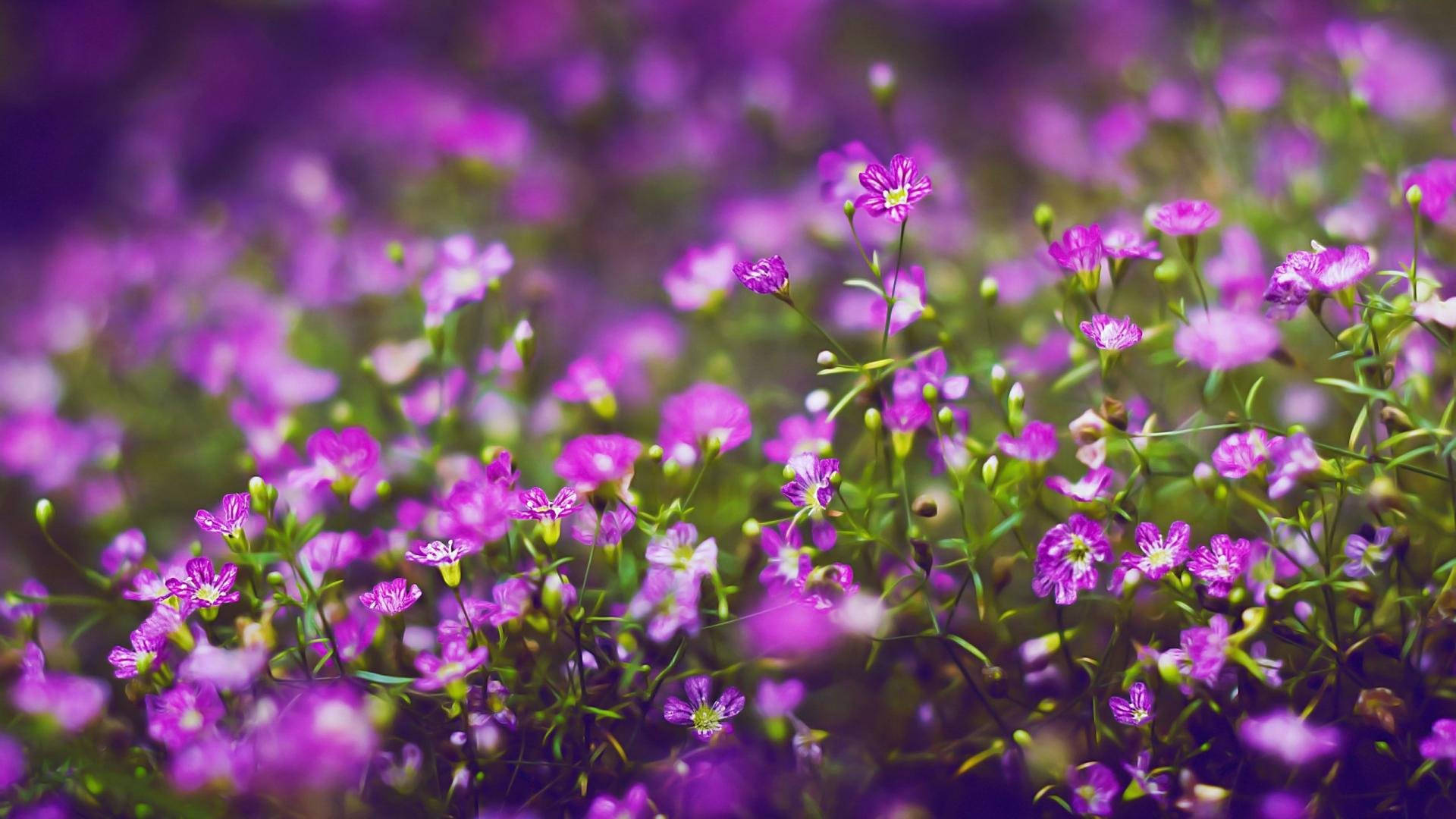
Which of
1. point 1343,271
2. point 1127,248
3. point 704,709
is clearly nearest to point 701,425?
point 704,709

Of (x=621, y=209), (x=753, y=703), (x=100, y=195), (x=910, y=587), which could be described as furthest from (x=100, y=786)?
(x=100, y=195)

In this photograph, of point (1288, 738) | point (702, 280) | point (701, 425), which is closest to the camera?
point (1288, 738)

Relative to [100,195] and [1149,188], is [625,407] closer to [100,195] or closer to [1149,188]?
[1149,188]

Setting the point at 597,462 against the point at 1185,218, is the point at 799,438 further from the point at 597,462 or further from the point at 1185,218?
the point at 1185,218

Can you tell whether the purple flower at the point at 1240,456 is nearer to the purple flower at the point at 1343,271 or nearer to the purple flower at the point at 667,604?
the purple flower at the point at 1343,271

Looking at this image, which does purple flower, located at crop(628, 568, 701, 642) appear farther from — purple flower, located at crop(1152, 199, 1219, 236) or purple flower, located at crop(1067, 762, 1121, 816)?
purple flower, located at crop(1152, 199, 1219, 236)

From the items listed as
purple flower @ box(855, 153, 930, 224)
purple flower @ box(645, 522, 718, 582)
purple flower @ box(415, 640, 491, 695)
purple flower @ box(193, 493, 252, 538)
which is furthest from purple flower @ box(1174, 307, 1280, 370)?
purple flower @ box(193, 493, 252, 538)
